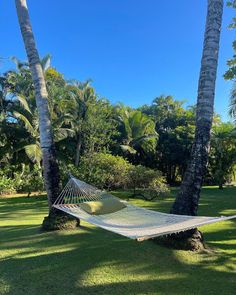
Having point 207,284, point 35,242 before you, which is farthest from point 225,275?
point 35,242

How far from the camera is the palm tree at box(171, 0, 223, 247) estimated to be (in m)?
4.91

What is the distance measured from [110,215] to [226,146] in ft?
51.7

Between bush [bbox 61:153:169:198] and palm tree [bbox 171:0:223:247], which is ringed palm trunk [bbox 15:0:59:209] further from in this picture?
bush [bbox 61:153:169:198]

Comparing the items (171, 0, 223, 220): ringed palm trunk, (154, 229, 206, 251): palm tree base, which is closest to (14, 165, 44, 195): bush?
(154, 229, 206, 251): palm tree base

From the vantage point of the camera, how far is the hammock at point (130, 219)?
3422mm

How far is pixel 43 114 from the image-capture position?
6004 mm

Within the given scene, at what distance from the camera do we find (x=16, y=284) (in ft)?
11.7

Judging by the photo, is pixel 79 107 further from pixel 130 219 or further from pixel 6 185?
pixel 130 219

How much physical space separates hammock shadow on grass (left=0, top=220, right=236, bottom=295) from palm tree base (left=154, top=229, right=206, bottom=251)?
0.14 m

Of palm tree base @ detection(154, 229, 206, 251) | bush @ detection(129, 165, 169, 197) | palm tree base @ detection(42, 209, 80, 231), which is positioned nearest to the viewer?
palm tree base @ detection(154, 229, 206, 251)

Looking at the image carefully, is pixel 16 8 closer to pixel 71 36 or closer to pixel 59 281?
pixel 59 281

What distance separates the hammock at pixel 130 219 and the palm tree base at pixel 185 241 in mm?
500

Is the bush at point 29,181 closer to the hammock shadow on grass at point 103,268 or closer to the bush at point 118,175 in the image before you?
the bush at point 118,175

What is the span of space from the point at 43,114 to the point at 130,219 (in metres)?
2.69
